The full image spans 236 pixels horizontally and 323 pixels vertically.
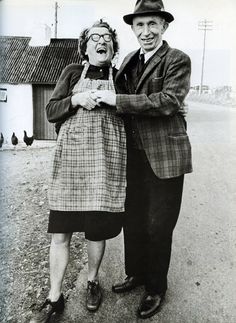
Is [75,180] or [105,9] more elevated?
[105,9]

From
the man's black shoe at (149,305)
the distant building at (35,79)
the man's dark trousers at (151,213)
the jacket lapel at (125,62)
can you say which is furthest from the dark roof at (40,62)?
the man's black shoe at (149,305)

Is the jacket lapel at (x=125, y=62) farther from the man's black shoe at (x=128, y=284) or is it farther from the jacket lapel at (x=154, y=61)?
the man's black shoe at (x=128, y=284)

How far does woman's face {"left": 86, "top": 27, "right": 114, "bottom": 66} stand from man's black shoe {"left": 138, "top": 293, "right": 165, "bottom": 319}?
133cm

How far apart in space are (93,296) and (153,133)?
3.24 feet

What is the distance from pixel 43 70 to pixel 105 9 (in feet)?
19.0

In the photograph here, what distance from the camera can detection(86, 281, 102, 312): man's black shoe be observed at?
2000mm

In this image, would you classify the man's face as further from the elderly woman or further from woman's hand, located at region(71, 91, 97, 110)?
woman's hand, located at region(71, 91, 97, 110)

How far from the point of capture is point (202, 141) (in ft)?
16.3

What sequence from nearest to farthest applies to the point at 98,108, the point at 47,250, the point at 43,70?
the point at 98,108, the point at 47,250, the point at 43,70

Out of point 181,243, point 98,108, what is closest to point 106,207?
point 98,108

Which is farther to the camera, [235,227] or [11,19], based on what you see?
[235,227]

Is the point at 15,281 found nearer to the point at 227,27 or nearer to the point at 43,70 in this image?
the point at 227,27

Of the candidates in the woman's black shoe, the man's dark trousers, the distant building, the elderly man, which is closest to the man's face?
the elderly man

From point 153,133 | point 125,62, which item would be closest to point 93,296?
point 153,133
